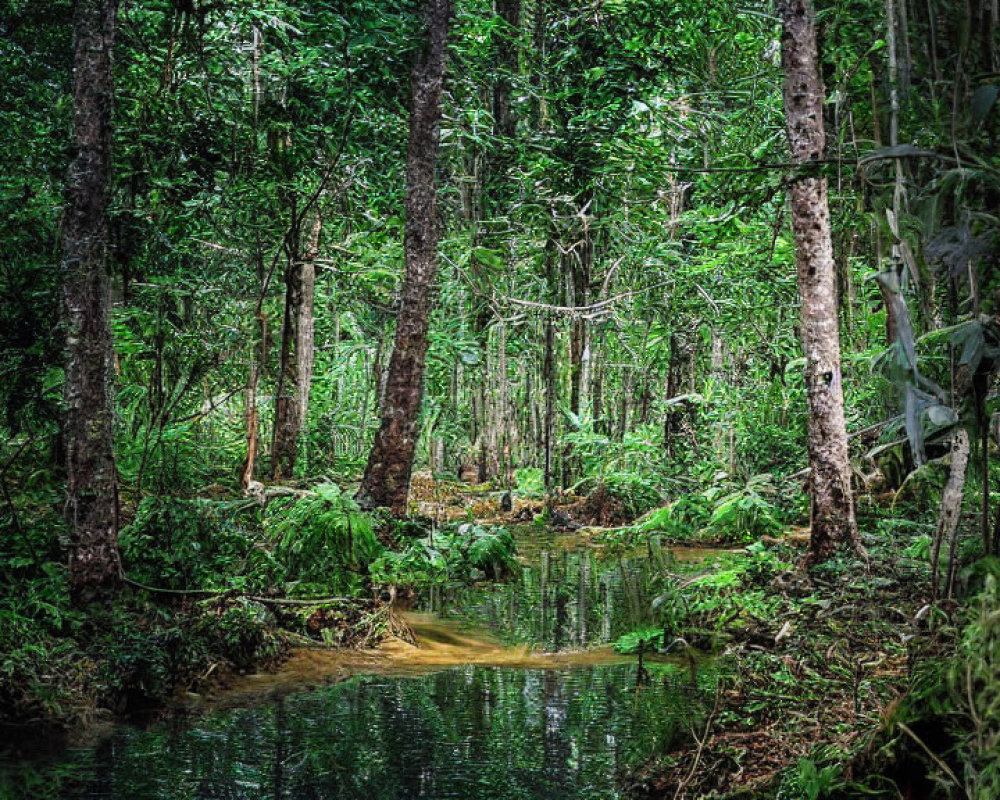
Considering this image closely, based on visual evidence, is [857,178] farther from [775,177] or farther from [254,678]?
[254,678]

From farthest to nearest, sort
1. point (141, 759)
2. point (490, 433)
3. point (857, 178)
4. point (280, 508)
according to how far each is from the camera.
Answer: point (490, 433) → point (280, 508) → point (141, 759) → point (857, 178)

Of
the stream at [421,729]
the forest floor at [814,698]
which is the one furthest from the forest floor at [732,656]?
the stream at [421,729]

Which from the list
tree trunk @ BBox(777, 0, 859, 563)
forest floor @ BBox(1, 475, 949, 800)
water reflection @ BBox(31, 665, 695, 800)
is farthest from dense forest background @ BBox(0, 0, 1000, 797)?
water reflection @ BBox(31, 665, 695, 800)

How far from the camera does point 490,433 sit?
22.9m

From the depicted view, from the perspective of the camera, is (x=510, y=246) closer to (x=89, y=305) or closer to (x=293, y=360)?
(x=293, y=360)

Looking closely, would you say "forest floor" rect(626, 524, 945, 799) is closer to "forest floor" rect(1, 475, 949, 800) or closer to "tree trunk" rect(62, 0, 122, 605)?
"forest floor" rect(1, 475, 949, 800)

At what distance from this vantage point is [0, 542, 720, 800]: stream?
15.7 ft

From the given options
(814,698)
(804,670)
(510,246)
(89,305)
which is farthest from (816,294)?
(510,246)

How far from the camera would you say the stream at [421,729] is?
4.78 m

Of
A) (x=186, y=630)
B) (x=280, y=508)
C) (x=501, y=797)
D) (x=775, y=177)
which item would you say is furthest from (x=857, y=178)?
(x=280, y=508)

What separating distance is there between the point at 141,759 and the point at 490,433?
58.4 feet

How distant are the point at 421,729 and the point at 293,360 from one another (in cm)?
1073

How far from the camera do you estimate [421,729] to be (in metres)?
5.72

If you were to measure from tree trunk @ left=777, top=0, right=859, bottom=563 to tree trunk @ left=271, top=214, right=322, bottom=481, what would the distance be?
6.36 meters
